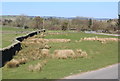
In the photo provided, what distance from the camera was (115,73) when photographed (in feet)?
50.2

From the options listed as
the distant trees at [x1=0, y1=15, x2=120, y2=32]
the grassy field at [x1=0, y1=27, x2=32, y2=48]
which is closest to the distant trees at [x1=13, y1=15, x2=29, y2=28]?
the distant trees at [x1=0, y1=15, x2=120, y2=32]

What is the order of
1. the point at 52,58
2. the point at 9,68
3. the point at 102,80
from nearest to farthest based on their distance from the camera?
the point at 102,80 → the point at 9,68 → the point at 52,58

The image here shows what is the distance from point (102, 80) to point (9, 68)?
739cm

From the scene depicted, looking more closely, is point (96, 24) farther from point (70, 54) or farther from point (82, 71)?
point (82, 71)

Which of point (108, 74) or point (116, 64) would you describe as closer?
point (108, 74)

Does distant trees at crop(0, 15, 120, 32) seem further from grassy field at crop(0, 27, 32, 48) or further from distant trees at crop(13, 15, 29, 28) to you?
grassy field at crop(0, 27, 32, 48)

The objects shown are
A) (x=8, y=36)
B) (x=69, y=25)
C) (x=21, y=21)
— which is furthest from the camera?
(x=21, y=21)

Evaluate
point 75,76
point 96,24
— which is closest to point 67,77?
point 75,76

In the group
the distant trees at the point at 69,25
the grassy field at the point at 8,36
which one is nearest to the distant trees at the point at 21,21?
the distant trees at the point at 69,25

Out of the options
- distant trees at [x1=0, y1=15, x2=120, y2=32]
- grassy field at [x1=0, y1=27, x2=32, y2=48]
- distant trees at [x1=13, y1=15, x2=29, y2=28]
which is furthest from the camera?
distant trees at [x1=13, y1=15, x2=29, y2=28]

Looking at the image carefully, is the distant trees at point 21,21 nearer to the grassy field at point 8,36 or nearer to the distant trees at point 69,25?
the distant trees at point 69,25

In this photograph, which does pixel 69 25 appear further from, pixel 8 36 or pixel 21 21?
pixel 8 36

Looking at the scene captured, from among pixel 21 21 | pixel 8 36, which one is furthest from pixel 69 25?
pixel 8 36

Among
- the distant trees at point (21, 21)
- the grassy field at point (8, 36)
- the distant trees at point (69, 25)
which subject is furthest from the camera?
the distant trees at point (21, 21)
